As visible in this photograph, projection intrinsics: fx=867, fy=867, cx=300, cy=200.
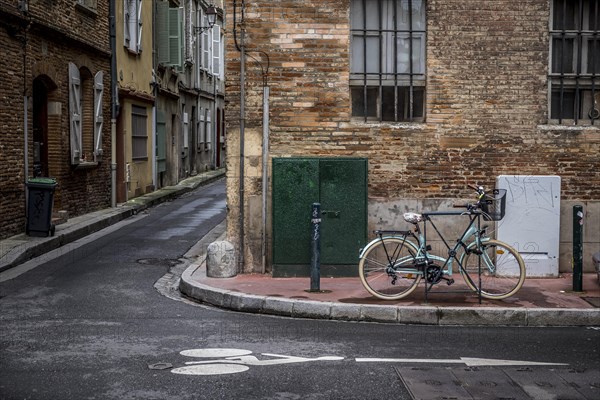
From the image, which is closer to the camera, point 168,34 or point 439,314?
point 439,314

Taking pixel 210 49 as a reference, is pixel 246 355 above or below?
below

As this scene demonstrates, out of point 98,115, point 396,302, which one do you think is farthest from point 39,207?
point 396,302

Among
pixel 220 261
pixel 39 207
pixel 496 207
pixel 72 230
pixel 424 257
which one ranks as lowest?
pixel 72 230

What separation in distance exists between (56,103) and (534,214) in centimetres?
1018

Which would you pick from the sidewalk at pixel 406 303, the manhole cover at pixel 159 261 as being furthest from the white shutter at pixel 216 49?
the sidewalk at pixel 406 303

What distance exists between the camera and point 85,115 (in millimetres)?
19250

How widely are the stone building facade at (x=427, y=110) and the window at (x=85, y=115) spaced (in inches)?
305

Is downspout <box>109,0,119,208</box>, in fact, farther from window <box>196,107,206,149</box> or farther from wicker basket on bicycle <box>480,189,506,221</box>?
window <box>196,107,206,149</box>

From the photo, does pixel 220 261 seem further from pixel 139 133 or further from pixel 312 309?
pixel 139 133

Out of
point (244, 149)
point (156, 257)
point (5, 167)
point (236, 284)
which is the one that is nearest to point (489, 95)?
point (244, 149)

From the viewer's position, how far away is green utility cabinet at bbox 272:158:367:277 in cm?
1104

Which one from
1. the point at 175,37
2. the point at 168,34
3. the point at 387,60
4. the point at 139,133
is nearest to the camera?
the point at 387,60

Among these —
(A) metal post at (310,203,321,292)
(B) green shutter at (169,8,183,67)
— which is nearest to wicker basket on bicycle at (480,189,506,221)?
(A) metal post at (310,203,321,292)

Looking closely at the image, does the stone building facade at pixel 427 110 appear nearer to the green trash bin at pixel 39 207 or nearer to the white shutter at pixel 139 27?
the green trash bin at pixel 39 207
